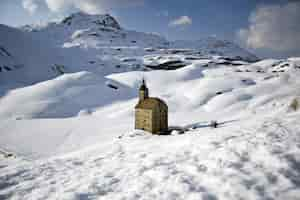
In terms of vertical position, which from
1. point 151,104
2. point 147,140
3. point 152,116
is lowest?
point 147,140

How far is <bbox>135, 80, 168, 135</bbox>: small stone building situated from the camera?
998 inches

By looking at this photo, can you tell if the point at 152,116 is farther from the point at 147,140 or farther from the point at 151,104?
the point at 147,140

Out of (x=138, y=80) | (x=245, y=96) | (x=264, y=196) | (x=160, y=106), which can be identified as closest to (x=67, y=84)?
(x=138, y=80)

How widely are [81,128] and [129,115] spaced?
10963 mm

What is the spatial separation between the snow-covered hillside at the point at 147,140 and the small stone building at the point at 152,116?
1777mm

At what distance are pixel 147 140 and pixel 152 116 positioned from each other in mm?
10122

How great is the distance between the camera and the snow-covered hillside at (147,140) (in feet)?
14.4

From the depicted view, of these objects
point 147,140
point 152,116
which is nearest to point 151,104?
point 152,116

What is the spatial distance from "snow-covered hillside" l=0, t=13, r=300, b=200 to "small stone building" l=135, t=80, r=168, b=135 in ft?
5.83

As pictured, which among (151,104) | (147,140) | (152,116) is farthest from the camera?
(151,104)

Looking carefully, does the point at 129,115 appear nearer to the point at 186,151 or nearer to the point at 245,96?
the point at 245,96

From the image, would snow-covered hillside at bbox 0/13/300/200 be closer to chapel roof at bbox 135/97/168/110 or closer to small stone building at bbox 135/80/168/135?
small stone building at bbox 135/80/168/135

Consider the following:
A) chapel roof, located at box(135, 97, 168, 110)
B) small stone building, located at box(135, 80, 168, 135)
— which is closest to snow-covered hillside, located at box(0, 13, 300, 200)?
small stone building, located at box(135, 80, 168, 135)

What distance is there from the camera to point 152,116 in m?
25.1
